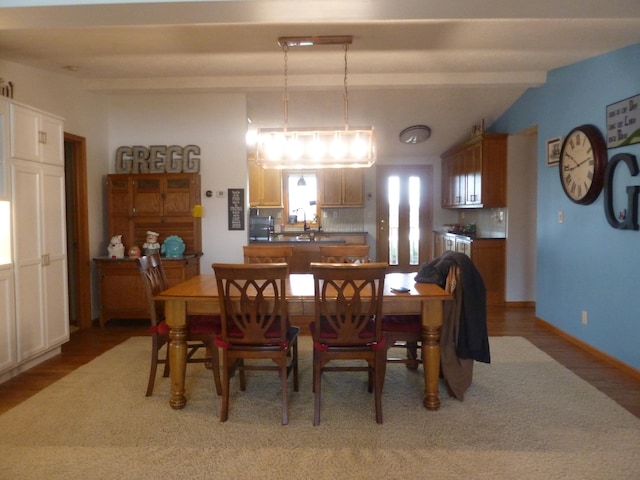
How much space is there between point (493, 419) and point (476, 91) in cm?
408

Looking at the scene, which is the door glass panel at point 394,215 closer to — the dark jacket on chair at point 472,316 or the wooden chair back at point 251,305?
the dark jacket on chair at point 472,316

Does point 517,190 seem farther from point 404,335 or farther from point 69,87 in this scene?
point 69,87

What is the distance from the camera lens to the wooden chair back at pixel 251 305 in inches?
95.9

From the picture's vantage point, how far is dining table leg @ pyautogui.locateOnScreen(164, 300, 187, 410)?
2752 mm

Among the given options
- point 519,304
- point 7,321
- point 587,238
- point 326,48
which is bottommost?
point 519,304

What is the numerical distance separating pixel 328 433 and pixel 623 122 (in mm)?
3162

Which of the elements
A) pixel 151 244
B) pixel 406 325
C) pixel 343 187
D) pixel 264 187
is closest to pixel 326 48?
pixel 406 325

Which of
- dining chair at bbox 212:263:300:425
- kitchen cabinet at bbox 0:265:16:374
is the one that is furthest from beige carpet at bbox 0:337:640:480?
kitchen cabinet at bbox 0:265:16:374

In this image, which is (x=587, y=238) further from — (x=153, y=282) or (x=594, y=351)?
(x=153, y=282)

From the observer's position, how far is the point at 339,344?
260cm

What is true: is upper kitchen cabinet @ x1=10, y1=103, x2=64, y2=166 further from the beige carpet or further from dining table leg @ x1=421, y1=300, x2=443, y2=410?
dining table leg @ x1=421, y1=300, x2=443, y2=410

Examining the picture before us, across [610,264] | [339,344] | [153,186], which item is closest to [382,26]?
[339,344]

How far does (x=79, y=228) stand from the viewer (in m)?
4.80

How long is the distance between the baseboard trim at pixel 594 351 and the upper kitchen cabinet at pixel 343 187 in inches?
146
